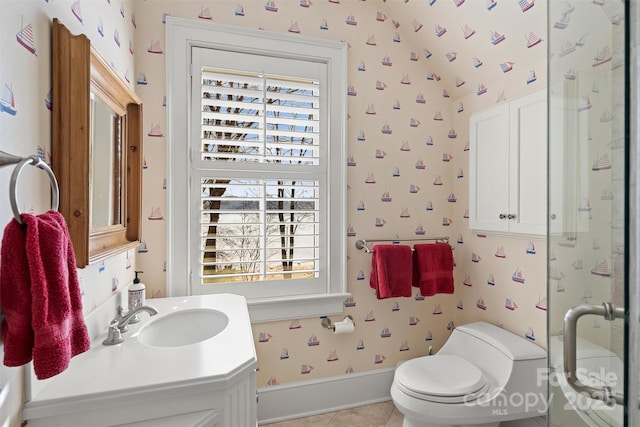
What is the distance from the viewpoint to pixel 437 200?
A: 7.45ft

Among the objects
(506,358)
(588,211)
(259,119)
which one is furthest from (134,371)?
(506,358)

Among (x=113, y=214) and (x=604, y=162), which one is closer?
(x=604, y=162)

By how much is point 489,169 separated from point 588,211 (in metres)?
1.35

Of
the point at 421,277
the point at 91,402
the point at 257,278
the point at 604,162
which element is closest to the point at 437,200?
the point at 421,277

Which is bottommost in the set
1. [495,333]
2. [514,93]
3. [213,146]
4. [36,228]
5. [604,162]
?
[495,333]

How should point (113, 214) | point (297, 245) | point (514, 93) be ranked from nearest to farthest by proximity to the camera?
point (113, 214) < point (514, 93) < point (297, 245)

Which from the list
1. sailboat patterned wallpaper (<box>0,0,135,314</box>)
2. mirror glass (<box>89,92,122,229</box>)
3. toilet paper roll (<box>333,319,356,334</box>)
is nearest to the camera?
sailboat patterned wallpaper (<box>0,0,135,314</box>)

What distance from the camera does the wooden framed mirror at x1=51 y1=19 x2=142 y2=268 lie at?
886 millimetres

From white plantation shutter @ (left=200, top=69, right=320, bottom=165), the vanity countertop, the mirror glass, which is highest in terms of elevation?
white plantation shutter @ (left=200, top=69, right=320, bottom=165)

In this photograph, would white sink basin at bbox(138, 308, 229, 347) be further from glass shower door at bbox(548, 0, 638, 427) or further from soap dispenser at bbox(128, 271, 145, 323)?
glass shower door at bbox(548, 0, 638, 427)

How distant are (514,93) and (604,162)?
4.54 feet

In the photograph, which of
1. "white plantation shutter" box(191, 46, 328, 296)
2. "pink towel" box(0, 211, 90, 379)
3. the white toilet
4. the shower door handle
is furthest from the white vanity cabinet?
"pink towel" box(0, 211, 90, 379)

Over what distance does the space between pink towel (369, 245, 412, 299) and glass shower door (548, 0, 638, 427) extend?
1176 millimetres

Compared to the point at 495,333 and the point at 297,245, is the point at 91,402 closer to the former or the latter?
the point at 297,245
